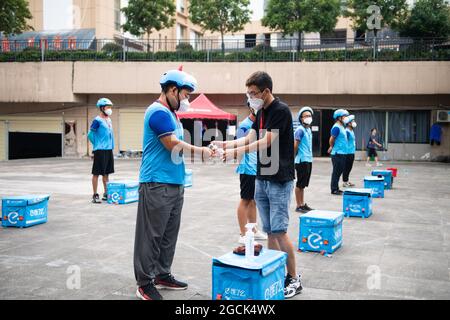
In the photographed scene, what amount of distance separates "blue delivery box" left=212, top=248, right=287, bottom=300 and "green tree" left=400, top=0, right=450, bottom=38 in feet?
91.1

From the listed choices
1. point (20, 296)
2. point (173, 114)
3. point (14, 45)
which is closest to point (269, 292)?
point (173, 114)

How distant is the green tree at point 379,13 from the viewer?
1133 inches

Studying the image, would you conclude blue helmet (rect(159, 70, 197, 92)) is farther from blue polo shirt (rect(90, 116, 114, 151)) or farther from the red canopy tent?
the red canopy tent

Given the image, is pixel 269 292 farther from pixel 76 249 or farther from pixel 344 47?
pixel 344 47

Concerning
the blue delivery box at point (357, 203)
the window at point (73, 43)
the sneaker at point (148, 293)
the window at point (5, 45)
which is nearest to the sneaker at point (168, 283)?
the sneaker at point (148, 293)

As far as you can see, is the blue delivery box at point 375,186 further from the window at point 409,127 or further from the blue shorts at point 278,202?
the window at point 409,127

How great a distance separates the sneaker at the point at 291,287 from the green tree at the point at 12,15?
29.0 meters

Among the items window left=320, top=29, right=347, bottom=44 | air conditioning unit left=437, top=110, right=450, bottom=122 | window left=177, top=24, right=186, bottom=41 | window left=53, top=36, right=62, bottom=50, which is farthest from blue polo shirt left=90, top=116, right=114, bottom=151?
window left=177, top=24, right=186, bottom=41

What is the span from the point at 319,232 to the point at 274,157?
6.83 ft

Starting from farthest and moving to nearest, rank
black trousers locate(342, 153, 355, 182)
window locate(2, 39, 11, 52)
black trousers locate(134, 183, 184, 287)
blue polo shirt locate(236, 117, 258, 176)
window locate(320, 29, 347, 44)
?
1. window locate(2, 39, 11, 52)
2. window locate(320, 29, 347, 44)
3. black trousers locate(342, 153, 355, 182)
4. blue polo shirt locate(236, 117, 258, 176)
5. black trousers locate(134, 183, 184, 287)

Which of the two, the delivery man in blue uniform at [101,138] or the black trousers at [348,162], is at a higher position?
the delivery man in blue uniform at [101,138]

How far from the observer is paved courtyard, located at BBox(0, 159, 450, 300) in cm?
518

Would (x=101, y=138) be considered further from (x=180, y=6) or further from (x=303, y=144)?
(x=180, y=6)

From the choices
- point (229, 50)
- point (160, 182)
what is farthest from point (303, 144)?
point (229, 50)
